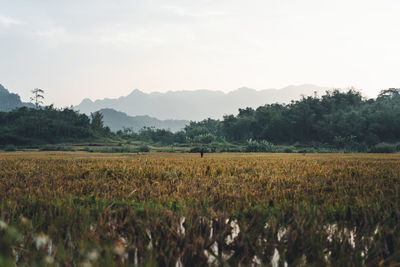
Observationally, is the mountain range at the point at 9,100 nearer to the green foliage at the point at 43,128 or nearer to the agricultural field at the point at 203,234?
the green foliage at the point at 43,128

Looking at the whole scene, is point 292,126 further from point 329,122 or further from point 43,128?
point 43,128

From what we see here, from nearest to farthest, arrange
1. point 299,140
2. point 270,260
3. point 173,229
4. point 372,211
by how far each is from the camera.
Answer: point 270,260, point 173,229, point 372,211, point 299,140

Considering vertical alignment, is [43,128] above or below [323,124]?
below

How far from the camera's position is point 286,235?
5.87 feet

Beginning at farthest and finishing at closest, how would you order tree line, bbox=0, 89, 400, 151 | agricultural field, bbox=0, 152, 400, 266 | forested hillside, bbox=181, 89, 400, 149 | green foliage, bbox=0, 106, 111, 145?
green foliage, bbox=0, 106, 111, 145 < tree line, bbox=0, 89, 400, 151 < forested hillside, bbox=181, 89, 400, 149 < agricultural field, bbox=0, 152, 400, 266

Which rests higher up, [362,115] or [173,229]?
[362,115]

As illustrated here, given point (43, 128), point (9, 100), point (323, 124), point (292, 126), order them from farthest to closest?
point (9, 100) → point (292, 126) → point (43, 128) → point (323, 124)

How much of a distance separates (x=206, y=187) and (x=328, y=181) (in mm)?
1938

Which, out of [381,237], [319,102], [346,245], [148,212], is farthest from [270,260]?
[319,102]

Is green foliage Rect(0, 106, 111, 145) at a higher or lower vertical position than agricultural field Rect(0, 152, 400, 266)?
higher

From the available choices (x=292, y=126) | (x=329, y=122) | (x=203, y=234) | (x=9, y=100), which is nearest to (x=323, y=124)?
(x=329, y=122)

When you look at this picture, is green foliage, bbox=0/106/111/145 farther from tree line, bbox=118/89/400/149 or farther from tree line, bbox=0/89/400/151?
tree line, bbox=118/89/400/149

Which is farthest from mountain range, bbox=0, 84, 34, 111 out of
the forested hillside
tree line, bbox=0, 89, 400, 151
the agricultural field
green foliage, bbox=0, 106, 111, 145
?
the agricultural field

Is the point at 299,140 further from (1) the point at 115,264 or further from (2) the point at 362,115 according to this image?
(1) the point at 115,264
